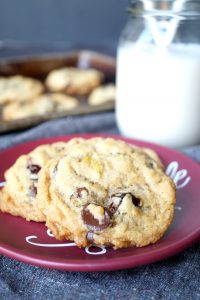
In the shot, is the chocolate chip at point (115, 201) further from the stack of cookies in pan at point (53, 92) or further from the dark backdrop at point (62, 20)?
the dark backdrop at point (62, 20)

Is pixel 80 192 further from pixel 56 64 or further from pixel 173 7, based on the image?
pixel 56 64

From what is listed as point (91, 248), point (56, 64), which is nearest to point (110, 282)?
point (91, 248)

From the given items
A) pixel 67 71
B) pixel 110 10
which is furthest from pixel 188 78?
pixel 110 10

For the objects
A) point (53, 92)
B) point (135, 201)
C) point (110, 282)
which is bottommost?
point (53, 92)

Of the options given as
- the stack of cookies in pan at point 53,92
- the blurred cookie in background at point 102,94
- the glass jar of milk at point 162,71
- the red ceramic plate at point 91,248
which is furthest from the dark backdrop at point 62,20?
the red ceramic plate at point 91,248

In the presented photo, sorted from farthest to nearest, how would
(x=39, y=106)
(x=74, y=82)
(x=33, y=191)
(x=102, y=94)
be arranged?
1. (x=74, y=82)
2. (x=102, y=94)
3. (x=39, y=106)
4. (x=33, y=191)
